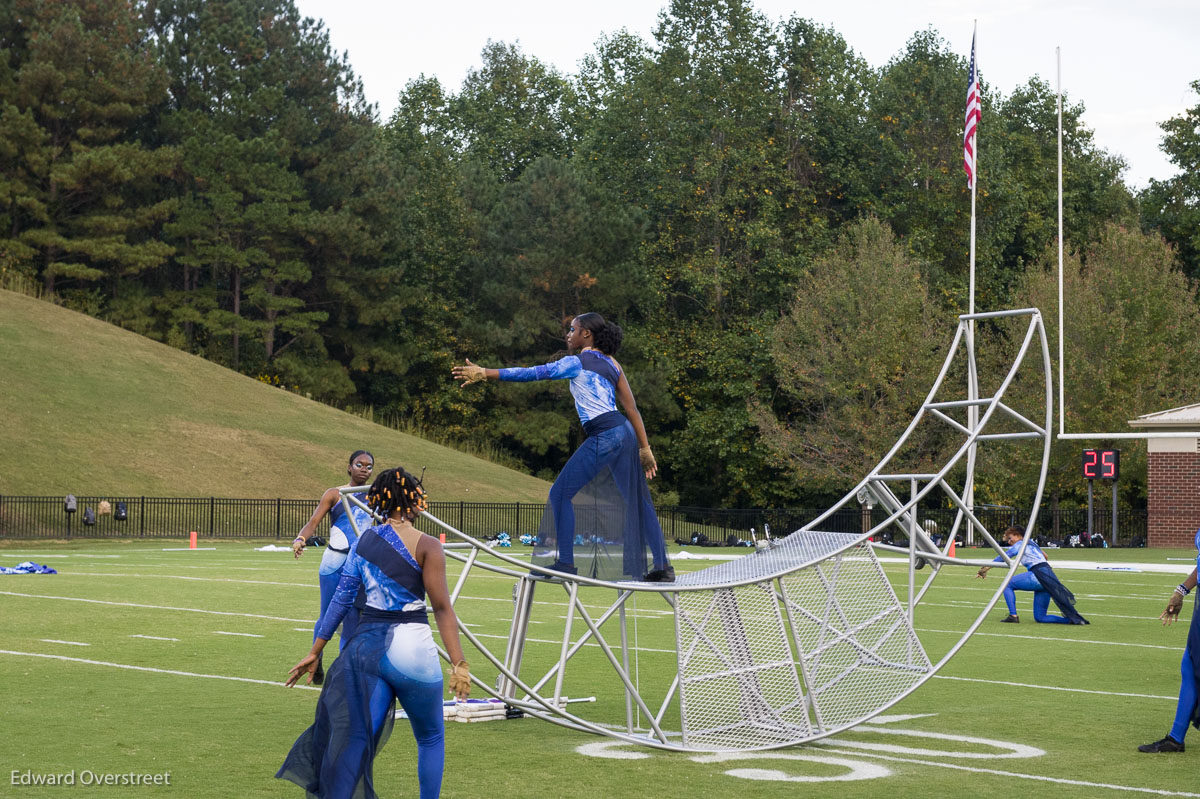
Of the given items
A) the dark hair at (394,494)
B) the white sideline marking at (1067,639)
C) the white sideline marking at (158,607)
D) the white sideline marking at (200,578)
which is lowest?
the white sideline marking at (200,578)

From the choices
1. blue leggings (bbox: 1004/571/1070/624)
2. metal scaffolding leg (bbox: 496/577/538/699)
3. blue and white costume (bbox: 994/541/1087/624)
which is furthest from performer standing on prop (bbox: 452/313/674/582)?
blue leggings (bbox: 1004/571/1070/624)

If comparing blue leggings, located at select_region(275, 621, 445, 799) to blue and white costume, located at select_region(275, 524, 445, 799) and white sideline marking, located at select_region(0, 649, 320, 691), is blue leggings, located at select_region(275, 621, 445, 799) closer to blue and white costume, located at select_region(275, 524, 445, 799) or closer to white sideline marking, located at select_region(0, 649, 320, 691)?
blue and white costume, located at select_region(275, 524, 445, 799)

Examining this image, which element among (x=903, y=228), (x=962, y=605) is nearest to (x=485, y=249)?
(x=903, y=228)

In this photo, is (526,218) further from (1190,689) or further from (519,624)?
(1190,689)

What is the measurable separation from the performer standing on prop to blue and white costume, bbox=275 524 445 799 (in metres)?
3.13

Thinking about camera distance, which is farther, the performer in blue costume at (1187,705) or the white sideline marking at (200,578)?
the white sideline marking at (200,578)

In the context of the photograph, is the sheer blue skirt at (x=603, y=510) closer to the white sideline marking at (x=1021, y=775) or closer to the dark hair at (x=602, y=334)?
the dark hair at (x=602, y=334)

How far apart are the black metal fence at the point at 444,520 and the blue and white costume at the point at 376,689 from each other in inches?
1296

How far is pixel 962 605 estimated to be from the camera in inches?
847

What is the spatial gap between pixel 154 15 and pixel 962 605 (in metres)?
58.1

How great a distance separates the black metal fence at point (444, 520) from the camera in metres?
40.2

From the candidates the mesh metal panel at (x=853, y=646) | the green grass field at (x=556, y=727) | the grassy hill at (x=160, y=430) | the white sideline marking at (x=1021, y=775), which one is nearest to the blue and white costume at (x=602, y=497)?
the mesh metal panel at (x=853, y=646)

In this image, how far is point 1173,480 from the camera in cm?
4312

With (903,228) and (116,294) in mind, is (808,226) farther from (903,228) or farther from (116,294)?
(116,294)
